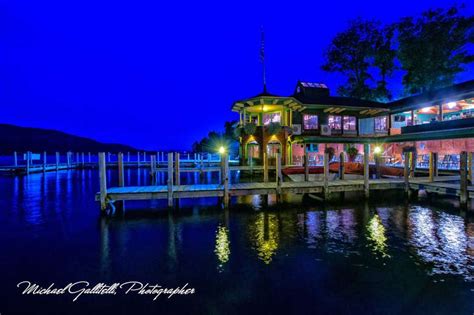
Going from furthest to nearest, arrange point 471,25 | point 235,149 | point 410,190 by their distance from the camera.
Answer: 1. point 235,149
2. point 471,25
3. point 410,190

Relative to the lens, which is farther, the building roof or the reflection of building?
the reflection of building

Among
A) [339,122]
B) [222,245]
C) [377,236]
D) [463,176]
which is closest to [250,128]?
[339,122]

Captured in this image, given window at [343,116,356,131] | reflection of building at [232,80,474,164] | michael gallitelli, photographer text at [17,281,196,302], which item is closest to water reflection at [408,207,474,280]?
michael gallitelli, photographer text at [17,281,196,302]

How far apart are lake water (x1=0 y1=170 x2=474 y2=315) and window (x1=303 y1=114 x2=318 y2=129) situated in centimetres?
1779

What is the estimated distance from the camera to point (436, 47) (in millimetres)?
39375

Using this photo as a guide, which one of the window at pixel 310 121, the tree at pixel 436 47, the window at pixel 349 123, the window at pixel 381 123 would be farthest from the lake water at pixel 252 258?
the tree at pixel 436 47

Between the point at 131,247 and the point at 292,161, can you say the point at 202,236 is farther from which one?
the point at 292,161

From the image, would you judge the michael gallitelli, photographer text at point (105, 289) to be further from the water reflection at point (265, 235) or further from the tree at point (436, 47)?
the tree at point (436, 47)

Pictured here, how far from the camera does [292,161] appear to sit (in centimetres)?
3033

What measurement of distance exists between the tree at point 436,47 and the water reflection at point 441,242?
35.5 metres

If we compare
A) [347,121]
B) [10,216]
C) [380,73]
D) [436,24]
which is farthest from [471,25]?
[10,216]

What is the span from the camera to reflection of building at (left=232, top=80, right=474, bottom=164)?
85.4 ft

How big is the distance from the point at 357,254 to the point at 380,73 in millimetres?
Result: 49858

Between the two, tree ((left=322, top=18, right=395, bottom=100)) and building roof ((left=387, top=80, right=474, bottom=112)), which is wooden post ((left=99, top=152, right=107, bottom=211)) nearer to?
building roof ((left=387, top=80, right=474, bottom=112))
